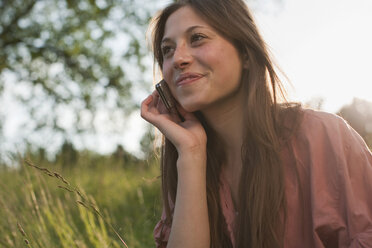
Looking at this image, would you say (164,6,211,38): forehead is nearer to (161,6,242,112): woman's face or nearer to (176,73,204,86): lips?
(161,6,242,112): woman's face

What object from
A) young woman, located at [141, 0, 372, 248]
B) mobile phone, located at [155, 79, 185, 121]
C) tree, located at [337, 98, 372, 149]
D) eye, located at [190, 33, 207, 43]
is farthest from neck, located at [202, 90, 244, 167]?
tree, located at [337, 98, 372, 149]

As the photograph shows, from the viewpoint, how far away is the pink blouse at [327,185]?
1738mm

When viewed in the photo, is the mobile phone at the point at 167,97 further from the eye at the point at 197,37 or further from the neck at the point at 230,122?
the eye at the point at 197,37

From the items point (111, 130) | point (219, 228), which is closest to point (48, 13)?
point (111, 130)

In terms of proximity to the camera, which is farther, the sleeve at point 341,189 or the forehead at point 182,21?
the forehead at point 182,21

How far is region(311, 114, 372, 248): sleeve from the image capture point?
67.6 inches

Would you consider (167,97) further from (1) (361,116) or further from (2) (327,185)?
(1) (361,116)

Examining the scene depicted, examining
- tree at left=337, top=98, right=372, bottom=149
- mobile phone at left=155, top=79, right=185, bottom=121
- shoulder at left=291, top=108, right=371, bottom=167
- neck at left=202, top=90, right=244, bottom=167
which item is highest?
mobile phone at left=155, top=79, right=185, bottom=121

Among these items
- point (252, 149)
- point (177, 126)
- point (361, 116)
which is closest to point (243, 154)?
point (252, 149)

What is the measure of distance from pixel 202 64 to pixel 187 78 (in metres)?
0.12

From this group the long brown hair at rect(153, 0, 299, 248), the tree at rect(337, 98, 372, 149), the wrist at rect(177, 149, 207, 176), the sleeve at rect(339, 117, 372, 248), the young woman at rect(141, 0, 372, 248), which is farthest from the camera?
the tree at rect(337, 98, 372, 149)

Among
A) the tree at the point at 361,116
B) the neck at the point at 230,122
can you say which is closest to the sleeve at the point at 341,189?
the neck at the point at 230,122

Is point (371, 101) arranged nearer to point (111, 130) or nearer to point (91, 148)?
point (91, 148)

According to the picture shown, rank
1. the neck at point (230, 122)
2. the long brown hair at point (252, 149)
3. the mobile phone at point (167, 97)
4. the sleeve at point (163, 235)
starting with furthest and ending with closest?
the mobile phone at point (167, 97) < the sleeve at point (163, 235) < the neck at point (230, 122) < the long brown hair at point (252, 149)
